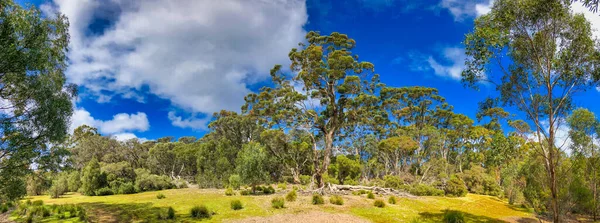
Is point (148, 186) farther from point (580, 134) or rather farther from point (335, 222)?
point (580, 134)

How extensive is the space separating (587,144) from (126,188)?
150 feet

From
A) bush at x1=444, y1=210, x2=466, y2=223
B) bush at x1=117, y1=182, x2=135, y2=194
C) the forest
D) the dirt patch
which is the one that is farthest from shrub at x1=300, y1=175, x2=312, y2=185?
bush at x1=444, y1=210, x2=466, y2=223

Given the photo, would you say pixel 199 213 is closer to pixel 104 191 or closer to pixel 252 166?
pixel 252 166

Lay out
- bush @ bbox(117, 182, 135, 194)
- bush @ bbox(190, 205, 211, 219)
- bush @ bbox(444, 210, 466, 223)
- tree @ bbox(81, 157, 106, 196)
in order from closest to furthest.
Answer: bush @ bbox(444, 210, 466, 223) → bush @ bbox(190, 205, 211, 219) → tree @ bbox(81, 157, 106, 196) → bush @ bbox(117, 182, 135, 194)

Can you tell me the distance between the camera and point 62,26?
51.9 ft

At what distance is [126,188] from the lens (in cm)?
3738

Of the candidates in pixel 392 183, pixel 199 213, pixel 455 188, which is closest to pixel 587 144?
pixel 455 188

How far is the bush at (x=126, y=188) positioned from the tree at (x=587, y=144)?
4436cm

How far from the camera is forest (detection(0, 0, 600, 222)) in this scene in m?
13.4

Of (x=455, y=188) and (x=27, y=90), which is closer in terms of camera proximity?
(x=27, y=90)

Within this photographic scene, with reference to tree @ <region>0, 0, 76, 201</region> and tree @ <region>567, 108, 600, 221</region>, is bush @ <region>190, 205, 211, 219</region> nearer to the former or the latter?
tree @ <region>0, 0, 76, 201</region>

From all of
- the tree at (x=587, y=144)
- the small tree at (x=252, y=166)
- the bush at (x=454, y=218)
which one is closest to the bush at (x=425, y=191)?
the tree at (x=587, y=144)

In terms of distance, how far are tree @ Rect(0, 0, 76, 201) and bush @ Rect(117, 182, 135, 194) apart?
24888mm

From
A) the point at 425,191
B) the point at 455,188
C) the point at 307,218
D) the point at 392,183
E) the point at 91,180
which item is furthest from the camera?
the point at 392,183
